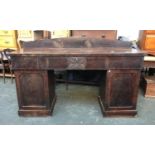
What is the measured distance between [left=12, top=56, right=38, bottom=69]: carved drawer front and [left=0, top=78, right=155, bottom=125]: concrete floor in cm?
73

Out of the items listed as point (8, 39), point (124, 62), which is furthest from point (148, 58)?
point (8, 39)

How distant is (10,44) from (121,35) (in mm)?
2271

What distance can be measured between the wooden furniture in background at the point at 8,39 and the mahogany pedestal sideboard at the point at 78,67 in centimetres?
156

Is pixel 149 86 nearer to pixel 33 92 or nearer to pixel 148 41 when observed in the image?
pixel 148 41

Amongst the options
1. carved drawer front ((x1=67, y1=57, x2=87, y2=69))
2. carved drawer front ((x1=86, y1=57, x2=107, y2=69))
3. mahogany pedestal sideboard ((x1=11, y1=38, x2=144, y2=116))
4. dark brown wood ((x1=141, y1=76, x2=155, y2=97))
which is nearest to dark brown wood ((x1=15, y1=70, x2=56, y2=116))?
mahogany pedestal sideboard ((x1=11, y1=38, x2=144, y2=116))

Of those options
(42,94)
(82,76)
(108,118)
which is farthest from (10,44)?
(108,118)

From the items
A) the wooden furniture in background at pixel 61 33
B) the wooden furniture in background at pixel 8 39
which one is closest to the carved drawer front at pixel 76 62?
the wooden furniture in background at pixel 61 33

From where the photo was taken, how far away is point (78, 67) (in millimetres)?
2383

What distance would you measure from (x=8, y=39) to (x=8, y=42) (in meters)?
0.06

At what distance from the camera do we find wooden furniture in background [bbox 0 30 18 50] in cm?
387

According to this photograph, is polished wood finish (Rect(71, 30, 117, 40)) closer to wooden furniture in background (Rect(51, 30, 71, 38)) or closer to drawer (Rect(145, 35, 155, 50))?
wooden furniture in background (Rect(51, 30, 71, 38))

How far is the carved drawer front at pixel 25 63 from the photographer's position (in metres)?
2.34

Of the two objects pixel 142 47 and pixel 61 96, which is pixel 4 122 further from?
pixel 142 47

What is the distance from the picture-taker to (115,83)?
8.25 feet
